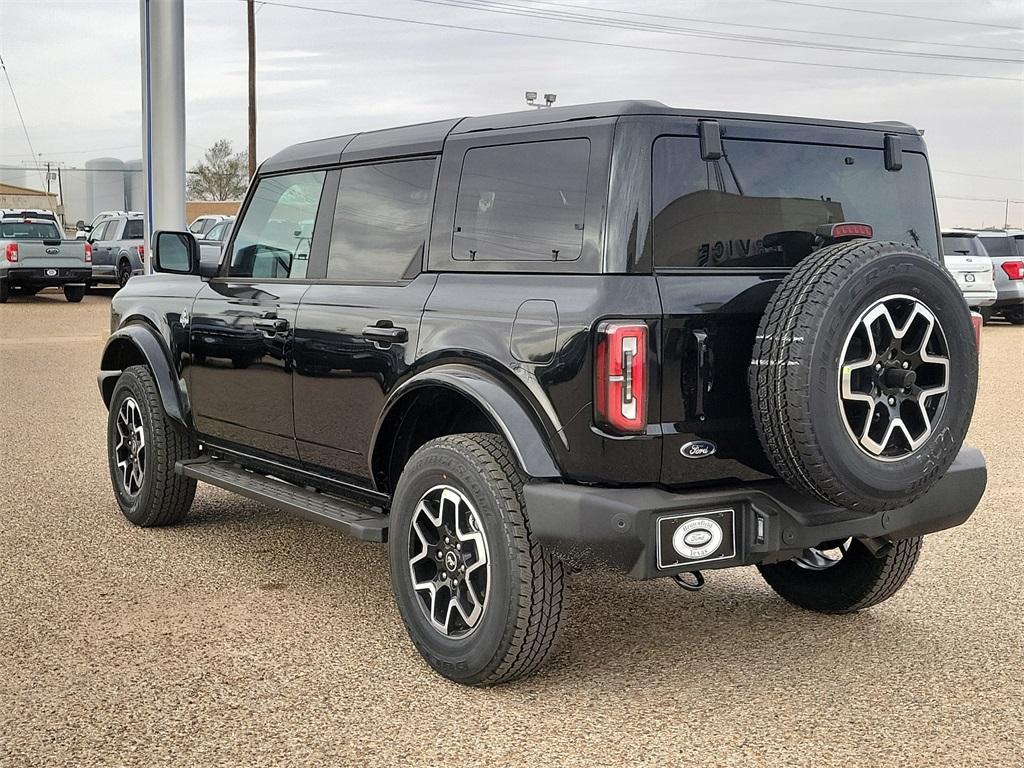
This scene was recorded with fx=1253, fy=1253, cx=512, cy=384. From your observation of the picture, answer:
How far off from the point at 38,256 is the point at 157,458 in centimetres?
2166

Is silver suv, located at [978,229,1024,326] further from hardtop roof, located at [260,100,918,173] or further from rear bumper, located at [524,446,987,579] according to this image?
rear bumper, located at [524,446,987,579]

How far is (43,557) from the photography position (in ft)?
19.9

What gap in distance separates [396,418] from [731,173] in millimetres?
1563

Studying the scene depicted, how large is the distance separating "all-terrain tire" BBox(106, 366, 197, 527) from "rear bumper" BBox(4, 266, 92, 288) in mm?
21257

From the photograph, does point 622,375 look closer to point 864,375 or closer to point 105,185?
point 864,375

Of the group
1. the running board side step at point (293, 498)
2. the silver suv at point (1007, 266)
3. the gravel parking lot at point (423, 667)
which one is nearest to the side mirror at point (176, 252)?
the running board side step at point (293, 498)

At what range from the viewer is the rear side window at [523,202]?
421 cm

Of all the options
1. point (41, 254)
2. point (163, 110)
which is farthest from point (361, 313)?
point (41, 254)

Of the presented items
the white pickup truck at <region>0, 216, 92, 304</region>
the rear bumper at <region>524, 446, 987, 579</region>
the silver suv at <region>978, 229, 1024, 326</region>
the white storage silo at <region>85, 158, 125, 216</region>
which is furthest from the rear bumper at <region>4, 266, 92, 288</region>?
the white storage silo at <region>85, 158, 125, 216</region>

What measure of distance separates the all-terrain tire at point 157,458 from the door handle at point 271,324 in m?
1.10

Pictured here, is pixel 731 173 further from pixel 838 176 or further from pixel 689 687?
pixel 689 687

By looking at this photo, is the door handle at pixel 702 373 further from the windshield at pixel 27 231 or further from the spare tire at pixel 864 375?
the windshield at pixel 27 231

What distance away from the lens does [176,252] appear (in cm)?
606

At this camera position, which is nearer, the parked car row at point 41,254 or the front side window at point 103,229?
the parked car row at point 41,254
